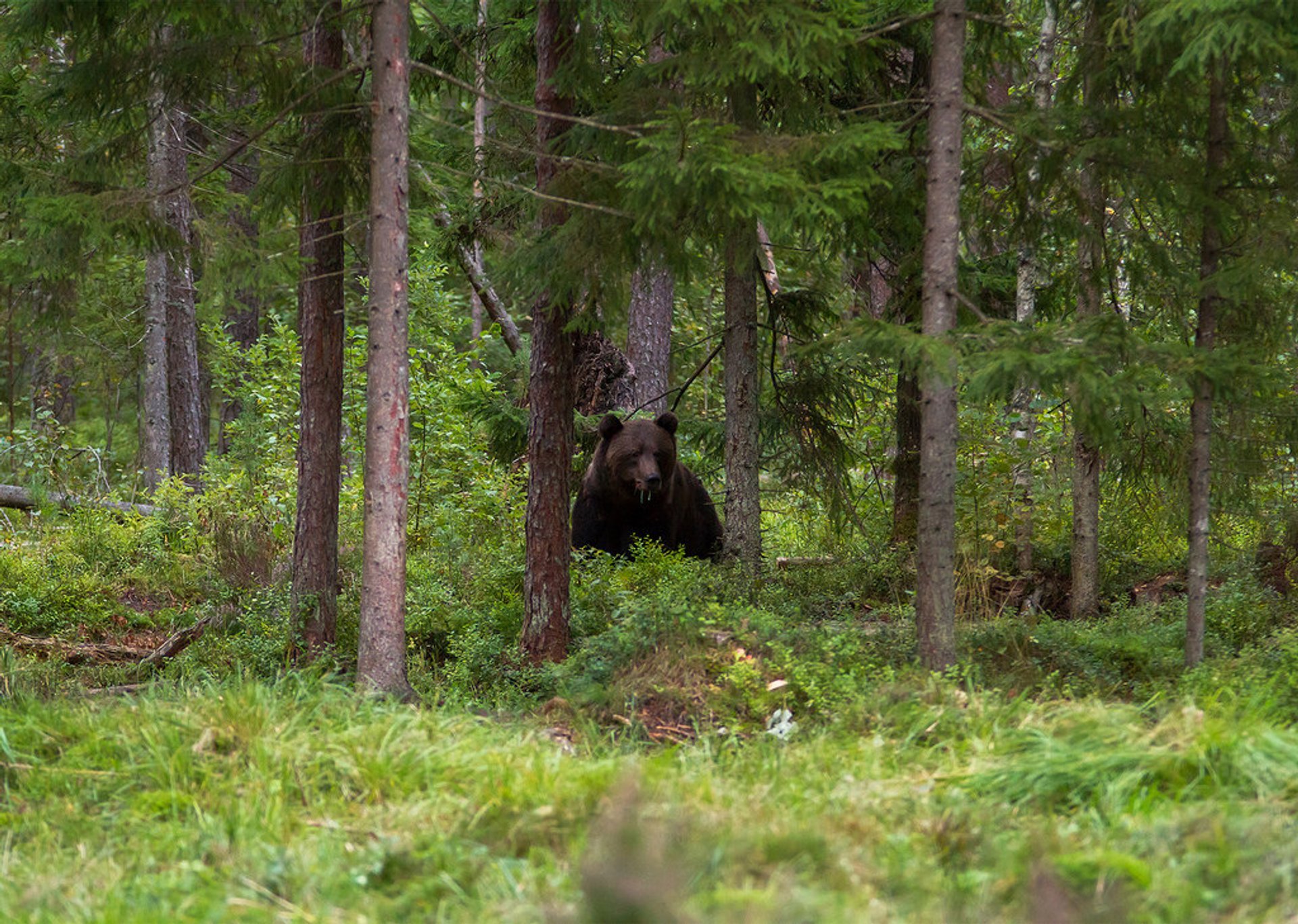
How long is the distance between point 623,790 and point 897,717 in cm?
251

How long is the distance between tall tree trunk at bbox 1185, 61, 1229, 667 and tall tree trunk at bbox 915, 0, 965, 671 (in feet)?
4.98

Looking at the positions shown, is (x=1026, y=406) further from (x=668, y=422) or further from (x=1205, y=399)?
(x=1205, y=399)

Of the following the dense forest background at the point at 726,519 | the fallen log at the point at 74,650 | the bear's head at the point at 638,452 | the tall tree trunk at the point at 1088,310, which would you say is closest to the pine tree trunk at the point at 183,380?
the dense forest background at the point at 726,519

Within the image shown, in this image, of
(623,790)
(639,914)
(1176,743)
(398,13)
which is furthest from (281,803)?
(398,13)

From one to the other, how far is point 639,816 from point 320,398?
5410 mm

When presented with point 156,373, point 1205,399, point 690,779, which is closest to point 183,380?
point 156,373

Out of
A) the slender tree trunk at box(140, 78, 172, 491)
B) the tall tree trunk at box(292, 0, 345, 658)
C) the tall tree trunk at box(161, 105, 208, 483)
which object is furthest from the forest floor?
the tall tree trunk at box(161, 105, 208, 483)

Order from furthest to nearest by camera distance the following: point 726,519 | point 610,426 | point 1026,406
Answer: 1. point 1026,406
2. point 610,426
3. point 726,519

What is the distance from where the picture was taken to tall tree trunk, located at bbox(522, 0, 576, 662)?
28.6 ft

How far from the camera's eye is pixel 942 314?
7168 mm

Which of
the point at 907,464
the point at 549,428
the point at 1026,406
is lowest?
the point at 907,464

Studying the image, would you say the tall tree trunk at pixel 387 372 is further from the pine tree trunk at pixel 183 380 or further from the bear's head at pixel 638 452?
the pine tree trunk at pixel 183 380

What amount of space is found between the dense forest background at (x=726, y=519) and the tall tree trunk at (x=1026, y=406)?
2.6 inches

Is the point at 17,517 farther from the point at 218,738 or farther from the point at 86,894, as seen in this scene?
the point at 86,894
